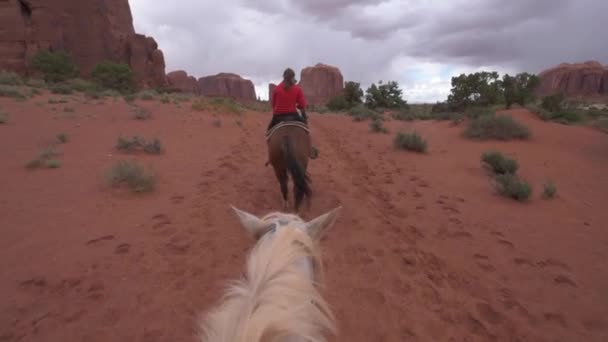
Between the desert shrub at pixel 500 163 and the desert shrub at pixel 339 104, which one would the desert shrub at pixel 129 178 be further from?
the desert shrub at pixel 339 104

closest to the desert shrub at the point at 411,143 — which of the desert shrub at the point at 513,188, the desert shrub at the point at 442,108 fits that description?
the desert shrub at the point at 513,188

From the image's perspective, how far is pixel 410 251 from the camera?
3926 millimetres

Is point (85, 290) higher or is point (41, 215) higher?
point (41, 215)

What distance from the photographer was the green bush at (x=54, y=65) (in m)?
31.5

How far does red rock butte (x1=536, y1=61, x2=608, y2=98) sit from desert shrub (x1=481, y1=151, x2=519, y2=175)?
191 ft

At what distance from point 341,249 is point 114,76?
36.1m

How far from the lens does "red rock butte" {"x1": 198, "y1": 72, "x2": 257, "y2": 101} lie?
75.7 m

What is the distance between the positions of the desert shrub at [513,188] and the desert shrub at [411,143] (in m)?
3.68

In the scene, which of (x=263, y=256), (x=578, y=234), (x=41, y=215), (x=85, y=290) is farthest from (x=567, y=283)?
(x=41, y=215)

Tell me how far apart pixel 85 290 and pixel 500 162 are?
7911 mm

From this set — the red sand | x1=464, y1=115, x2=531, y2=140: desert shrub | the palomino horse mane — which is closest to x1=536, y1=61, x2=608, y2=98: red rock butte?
x1=464, y1=115, x2=531, y2=140: desert shrub

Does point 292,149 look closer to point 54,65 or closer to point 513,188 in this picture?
point 513,188

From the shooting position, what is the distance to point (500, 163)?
7.06 m

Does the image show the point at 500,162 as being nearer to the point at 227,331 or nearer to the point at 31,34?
the point at 227,331
